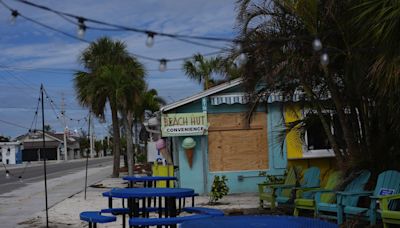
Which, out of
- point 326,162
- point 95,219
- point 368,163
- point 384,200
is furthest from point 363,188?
point 326,162

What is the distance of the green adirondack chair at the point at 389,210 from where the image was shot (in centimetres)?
802

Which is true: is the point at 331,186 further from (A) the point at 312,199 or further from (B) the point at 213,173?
(B) the point at 213,173

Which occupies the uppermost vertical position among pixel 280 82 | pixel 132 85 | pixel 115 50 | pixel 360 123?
pixel 115 50

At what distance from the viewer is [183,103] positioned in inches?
671

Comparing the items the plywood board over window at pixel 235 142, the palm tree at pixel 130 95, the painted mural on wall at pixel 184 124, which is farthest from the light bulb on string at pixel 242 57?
the palm tree at pixel 130 95

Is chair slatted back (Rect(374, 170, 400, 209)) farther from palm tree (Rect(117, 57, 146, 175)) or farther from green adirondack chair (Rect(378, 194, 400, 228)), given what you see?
palm tree (Rect(117, 57, 146, 175))

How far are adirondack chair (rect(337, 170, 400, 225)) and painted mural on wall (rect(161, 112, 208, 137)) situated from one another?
7732mm

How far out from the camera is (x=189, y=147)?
55.3 ft

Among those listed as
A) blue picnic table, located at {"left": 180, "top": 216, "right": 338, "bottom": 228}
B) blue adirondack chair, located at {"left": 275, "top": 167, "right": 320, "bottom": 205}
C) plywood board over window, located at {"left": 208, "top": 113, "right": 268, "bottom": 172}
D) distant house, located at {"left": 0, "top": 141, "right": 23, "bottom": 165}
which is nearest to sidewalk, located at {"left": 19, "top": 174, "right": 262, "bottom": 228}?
blue adirondack chair, located at {"left": 275, "top": 167, "right": 320, "bottom": 205}

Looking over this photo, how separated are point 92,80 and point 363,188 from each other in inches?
783

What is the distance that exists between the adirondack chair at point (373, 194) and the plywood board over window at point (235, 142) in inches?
304

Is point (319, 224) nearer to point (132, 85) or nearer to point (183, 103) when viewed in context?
point (183, 103)

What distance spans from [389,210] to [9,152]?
86.9 metres

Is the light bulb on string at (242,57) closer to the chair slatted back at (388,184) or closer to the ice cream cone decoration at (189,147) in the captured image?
the chair slatted back at (388,184)
